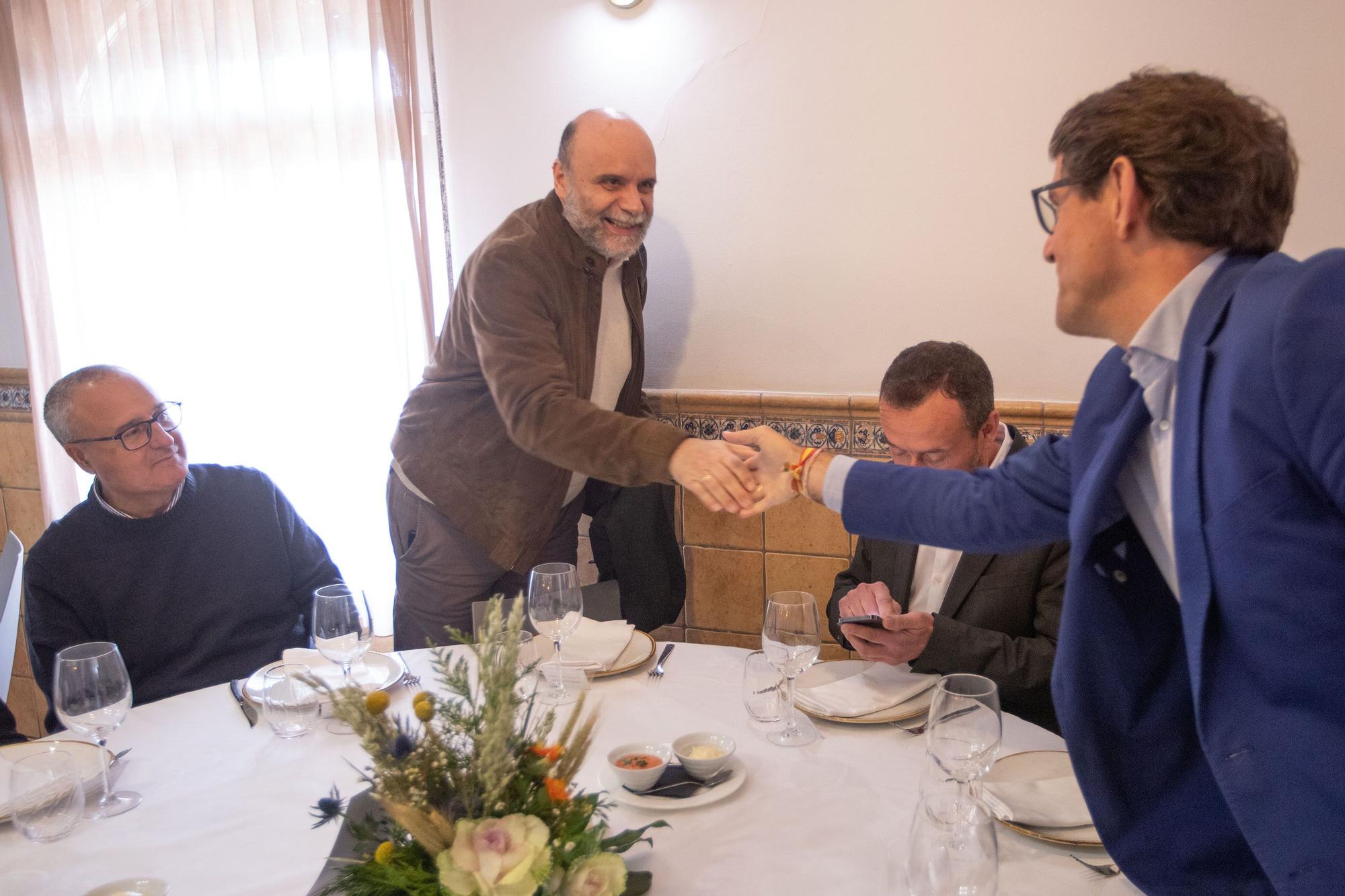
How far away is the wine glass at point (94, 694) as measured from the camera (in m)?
1.32

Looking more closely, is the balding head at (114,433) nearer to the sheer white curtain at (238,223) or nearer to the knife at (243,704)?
the knife at (243,704)

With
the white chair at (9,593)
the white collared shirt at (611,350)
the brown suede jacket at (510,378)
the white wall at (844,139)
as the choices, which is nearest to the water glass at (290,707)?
the brown suede jacket at (510,378)

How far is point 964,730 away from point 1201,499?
1.15 ft

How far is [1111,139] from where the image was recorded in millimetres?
1105

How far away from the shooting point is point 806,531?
2711 millimetres

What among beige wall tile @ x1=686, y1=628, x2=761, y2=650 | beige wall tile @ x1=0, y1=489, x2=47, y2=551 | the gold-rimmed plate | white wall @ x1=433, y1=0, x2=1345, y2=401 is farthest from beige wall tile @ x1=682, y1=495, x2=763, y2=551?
beige wall tile @ x1=0, y1=489, x2=47, y2=551

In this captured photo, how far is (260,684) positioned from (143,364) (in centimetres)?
235

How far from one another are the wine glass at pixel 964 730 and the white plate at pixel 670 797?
0.93 ft

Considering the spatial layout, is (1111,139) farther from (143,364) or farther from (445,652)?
(143,364)

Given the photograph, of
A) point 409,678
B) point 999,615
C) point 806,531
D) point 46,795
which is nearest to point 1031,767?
point 999,615

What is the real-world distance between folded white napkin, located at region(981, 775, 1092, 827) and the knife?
108 cm

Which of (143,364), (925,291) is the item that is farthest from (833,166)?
(143,364)

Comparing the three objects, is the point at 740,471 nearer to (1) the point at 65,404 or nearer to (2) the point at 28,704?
(1) the point at 65,404

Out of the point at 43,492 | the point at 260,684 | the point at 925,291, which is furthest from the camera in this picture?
the point at 43,492
